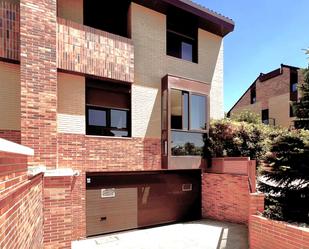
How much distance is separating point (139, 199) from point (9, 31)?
670 cm

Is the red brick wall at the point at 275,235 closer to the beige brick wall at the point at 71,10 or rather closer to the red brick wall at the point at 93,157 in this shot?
the red brick wall at the point at 93,157

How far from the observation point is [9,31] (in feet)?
22.0

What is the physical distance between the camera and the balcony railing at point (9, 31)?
6.61m

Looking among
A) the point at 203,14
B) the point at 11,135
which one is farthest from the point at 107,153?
the point at 203,14

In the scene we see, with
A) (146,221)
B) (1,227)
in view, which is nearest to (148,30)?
(146,221)

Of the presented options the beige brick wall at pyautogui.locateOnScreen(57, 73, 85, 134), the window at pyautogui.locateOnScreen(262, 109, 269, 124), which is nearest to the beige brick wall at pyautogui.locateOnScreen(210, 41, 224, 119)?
the beige brick wall at pyautogui.locateOnScreen(57, 73, 85, 134)

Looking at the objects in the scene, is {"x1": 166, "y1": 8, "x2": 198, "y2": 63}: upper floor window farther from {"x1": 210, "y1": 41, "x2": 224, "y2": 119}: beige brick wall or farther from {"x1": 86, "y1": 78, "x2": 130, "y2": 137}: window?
{"x1": 86, "y1": 78, "x2": 130, "y2": 137}: window

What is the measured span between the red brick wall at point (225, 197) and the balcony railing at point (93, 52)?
5.19 meters

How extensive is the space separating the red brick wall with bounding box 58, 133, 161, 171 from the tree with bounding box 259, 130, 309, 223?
3890mm

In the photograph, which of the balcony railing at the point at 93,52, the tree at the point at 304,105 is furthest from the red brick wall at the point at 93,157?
the tree at the point at 304,105

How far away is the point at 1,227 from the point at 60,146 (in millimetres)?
5591

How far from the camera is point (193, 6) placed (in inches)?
389

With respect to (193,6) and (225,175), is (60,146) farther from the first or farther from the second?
(193,6)

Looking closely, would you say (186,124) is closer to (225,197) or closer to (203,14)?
(225,197)
